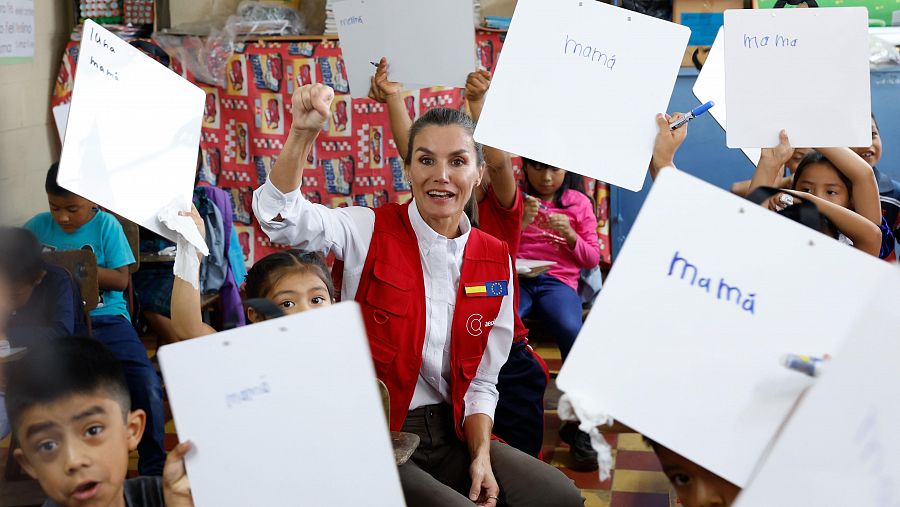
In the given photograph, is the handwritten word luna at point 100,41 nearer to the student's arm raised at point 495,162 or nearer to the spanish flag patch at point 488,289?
the spanish flag patch at point 488,289

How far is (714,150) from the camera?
480 centimetres

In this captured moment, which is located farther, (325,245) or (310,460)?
(325,245)

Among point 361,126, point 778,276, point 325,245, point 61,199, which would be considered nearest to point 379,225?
point 325,245

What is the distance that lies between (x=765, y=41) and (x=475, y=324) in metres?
0.90

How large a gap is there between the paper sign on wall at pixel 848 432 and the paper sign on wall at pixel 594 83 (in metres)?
1.14

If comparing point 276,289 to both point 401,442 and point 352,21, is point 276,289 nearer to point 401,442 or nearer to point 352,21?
point 401,442

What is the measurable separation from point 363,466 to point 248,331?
8.2 inches

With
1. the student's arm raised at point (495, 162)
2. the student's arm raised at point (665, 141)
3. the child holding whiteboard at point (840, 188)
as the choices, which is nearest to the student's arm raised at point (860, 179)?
the child holding whiteboard at point (840, 188)

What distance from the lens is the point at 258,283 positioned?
6.34ft

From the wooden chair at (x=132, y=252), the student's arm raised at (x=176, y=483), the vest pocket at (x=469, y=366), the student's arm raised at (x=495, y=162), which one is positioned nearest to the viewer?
the student's arm raised at (x=176, y=483)

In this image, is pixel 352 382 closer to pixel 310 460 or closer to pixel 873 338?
pixel 310 460

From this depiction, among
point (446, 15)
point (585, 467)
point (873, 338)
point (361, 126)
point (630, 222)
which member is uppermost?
point (446, 15)

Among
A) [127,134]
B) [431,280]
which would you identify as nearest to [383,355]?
[431,280]

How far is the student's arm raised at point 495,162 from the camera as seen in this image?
8.20ft
